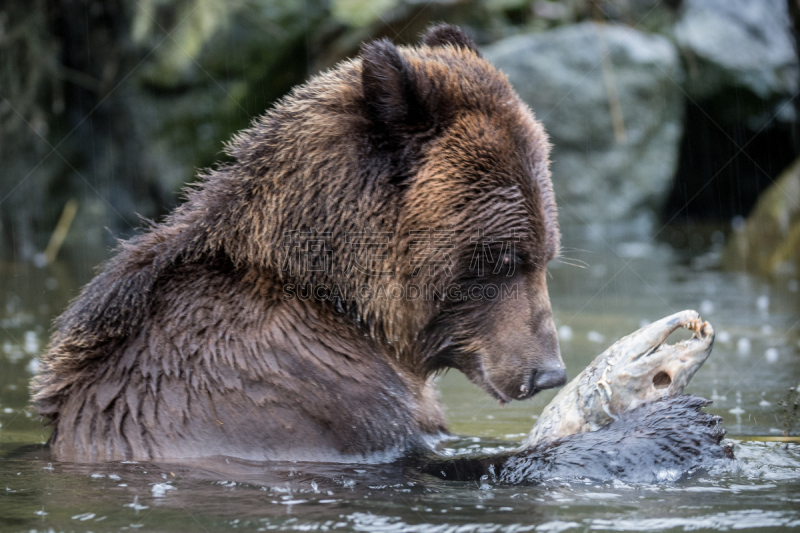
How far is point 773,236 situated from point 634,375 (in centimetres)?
1095

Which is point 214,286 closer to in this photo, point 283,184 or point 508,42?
point 283,184

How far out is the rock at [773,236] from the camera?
46.1 feet

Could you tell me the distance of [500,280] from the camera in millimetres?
4832

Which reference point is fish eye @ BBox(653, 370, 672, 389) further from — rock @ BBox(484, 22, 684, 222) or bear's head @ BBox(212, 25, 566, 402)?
rock @ BBox(484, 22, 684, 222)

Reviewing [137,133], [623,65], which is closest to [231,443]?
[137,133]

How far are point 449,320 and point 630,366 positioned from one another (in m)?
1.02

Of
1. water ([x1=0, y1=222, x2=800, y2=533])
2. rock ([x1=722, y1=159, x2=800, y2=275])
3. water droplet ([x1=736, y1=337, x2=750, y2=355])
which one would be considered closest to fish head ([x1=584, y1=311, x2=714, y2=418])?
water ([x1=0, y1=222, x2=800, y2=533])

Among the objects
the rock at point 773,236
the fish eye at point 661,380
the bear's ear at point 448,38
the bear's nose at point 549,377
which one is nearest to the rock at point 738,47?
the rock at point 773,236

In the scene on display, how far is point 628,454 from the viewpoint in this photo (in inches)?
179

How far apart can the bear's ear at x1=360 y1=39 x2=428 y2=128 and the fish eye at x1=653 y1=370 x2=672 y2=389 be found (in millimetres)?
1913

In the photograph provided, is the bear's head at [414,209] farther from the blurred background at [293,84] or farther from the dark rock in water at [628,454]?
the blurred background at [293,84]

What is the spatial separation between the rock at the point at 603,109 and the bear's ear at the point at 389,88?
1492cm

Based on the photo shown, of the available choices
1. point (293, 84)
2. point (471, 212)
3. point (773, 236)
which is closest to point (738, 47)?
point (773, 236)

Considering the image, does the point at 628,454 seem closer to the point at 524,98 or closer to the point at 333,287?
the point at 333,287
